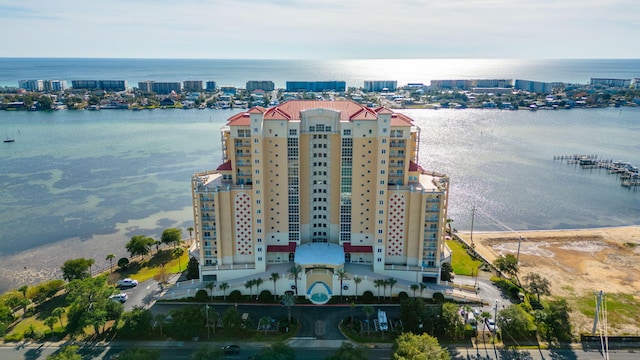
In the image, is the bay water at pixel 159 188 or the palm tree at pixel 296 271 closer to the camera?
the palm tree at pixel 296 271

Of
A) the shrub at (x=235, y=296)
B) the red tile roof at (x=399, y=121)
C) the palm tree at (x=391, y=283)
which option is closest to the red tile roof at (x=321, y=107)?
the red tile roof at (x=399, y=121)

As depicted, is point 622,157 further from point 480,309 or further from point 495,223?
point 480,309

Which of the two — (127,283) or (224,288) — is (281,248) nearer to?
(224,288)

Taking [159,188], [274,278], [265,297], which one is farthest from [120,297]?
[159,188]

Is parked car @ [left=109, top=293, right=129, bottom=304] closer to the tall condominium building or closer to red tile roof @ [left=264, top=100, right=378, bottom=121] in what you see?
the tall condominium building

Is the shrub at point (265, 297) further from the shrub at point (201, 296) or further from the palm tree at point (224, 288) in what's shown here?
the shrub at point (201, 296)

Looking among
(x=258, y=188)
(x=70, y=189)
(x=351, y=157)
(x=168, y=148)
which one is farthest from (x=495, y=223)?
(x=168, y=148)
